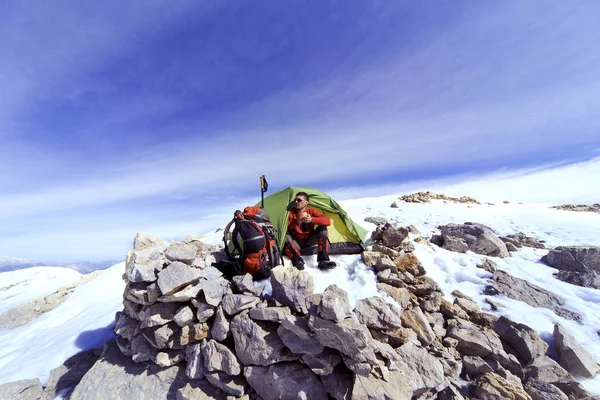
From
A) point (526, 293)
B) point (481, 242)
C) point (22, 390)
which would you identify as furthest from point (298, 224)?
point (22, 390)

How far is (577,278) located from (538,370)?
4482 millimetres

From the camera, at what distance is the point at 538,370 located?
4.89 meters

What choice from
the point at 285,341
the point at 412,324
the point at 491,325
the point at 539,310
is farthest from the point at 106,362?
the point at 539,310

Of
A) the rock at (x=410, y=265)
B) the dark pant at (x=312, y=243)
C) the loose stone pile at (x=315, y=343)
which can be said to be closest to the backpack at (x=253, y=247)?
the loose stone pile at (x=315, y=343)

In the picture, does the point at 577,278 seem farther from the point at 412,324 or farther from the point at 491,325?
the point at 412,324

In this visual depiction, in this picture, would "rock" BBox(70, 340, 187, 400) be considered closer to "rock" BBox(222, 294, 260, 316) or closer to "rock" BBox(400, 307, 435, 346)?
"rock" BBox(222, 294, 260, 316)

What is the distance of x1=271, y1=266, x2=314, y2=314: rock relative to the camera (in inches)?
204

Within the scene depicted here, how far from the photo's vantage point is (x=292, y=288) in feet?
17.6

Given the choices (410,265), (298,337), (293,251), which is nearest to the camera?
(298,337)

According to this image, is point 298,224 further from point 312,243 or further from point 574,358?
point 574,358

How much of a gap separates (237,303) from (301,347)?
1.56 m

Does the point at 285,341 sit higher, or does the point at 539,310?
the point at 285,341

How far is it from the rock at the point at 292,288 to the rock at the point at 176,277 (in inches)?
67.8

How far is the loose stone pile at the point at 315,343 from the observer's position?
4.53 meters
